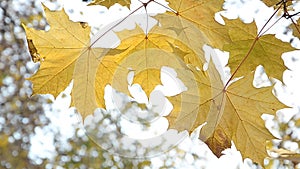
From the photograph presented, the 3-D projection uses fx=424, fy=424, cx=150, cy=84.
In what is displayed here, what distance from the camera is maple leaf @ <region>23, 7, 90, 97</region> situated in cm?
45

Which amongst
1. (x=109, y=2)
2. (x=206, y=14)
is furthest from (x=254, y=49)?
(x=109, y=2)

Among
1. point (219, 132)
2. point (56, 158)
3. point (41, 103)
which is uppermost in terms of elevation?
point (219, 132)

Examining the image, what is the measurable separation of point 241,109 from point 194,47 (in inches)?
3.4

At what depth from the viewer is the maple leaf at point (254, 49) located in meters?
0.46

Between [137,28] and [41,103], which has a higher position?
[137,28]

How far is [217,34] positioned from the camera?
45 centimetres

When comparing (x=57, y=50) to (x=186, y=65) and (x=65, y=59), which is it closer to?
(x=65, y=59)

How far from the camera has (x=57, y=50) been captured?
0.46m

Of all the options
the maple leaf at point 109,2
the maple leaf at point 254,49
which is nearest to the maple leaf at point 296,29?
the maple leaf at point 254,49

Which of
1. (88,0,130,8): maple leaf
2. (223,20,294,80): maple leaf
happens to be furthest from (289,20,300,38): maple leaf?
(88,0,130,8): maple leaf

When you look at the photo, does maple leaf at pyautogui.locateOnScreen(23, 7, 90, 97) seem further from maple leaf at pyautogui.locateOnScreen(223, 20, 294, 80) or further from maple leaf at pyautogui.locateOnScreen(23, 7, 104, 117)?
maple leaf at pyautogui.locateOnScreen(223, 20, 294, 80)

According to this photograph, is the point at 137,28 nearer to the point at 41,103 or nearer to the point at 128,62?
the point at 128,62

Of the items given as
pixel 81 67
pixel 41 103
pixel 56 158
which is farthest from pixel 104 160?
pixel 81 67

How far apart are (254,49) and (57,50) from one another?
21 centimetres
